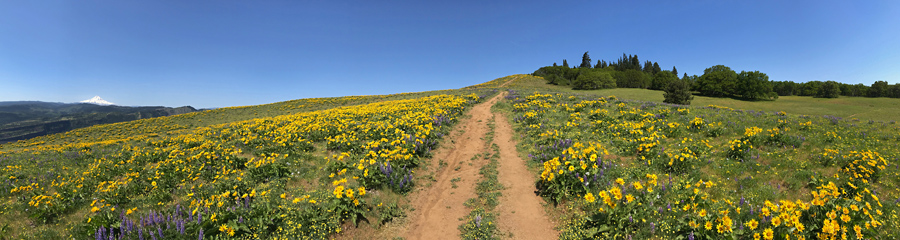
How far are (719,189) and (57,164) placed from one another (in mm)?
25960

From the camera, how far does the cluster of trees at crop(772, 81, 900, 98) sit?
6919 cm

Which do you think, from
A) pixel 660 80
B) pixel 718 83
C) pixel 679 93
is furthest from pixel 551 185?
pixel 660 80

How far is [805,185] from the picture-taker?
7648mm

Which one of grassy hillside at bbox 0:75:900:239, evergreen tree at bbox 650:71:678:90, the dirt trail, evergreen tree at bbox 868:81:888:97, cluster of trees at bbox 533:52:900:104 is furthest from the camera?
evergreen tree at bbox 650:71:678:90

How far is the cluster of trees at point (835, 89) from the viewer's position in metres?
A: 69.2

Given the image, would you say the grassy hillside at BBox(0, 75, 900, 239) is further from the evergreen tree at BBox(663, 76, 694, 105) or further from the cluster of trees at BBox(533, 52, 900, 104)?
the cluster of trees at BBox(533, 52, 900, 104)

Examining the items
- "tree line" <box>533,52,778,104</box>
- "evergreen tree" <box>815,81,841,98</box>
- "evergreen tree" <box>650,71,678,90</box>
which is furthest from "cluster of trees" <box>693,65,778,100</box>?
"evergreen tree" <box>815,81,841,98</box>

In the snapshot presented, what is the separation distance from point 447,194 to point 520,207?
2.43 metres

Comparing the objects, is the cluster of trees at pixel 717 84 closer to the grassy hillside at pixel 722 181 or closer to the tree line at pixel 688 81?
the tree line at pixel 688 81

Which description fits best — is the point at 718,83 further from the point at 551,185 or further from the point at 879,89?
the point at 551,185

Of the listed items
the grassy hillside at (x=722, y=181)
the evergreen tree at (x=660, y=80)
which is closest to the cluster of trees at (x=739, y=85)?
the evergreen tree at (x=660, y=80)

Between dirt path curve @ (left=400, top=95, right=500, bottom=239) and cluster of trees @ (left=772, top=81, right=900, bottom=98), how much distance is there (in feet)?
328

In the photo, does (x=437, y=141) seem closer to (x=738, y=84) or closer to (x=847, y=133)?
(x=847, y=133)

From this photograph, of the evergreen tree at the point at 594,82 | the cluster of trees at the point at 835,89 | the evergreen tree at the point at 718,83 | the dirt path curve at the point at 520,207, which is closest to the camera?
the dirt path curve at the point at 520,207
